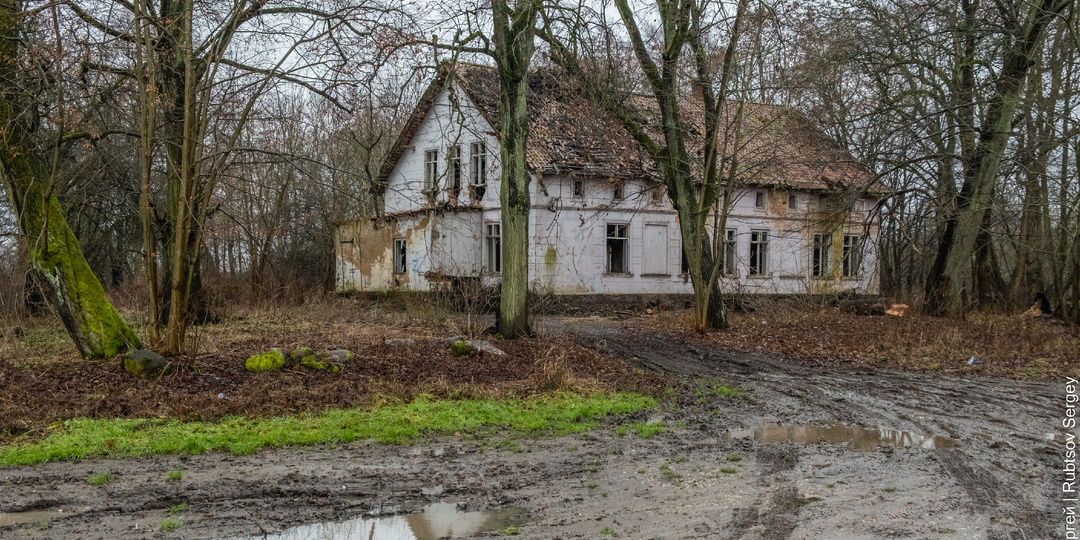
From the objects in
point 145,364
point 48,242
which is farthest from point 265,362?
point 48,242

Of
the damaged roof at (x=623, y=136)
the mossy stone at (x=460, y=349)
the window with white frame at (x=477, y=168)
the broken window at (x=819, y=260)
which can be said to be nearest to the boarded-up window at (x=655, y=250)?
the damaged roof at (x=623, y=136)

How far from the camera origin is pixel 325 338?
1410 cm

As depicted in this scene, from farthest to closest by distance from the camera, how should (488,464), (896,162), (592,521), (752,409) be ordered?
(896,162) → (752,409) → (488,464) → (592,521)

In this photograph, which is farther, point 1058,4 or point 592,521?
point 1058,4

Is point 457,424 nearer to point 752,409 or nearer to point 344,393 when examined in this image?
point 344,393

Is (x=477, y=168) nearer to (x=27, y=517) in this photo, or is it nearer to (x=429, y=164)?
(x=429, y=164)

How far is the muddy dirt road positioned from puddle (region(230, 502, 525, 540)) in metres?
0.02

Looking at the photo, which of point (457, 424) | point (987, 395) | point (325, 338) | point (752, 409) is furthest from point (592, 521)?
point (325, 338)

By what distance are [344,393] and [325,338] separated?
544 cm

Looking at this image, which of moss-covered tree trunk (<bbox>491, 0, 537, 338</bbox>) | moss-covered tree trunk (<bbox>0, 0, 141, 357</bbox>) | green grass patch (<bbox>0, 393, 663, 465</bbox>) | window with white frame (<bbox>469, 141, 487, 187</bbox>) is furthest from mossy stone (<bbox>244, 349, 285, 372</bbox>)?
window with white frame (<bbox>469, 141, 487, 187</bbox>)

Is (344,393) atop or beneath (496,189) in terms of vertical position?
beneath

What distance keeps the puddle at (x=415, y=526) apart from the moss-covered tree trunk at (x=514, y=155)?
8521mm

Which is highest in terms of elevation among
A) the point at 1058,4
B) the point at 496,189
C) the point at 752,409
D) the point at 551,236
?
the point at 1058,4

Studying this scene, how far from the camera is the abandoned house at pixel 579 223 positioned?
23.3m
